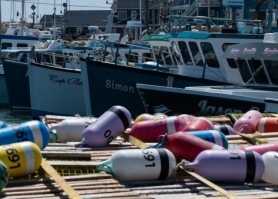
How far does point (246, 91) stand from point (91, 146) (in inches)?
313

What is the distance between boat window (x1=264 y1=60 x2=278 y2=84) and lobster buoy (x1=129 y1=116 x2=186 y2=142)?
774 centimetres

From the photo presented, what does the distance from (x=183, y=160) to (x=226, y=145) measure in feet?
2.95

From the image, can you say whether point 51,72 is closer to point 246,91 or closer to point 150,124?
point 246,91

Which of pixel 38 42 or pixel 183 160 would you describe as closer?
pixel 183 160

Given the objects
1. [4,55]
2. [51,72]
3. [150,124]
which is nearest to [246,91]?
[150,124]

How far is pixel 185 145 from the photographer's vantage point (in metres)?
6.34

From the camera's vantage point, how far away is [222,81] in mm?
16953

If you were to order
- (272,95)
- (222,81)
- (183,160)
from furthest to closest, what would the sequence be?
(222,81), (272,95), (183,160)

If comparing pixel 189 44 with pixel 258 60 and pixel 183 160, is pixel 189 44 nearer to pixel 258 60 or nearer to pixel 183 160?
pixel 258 60

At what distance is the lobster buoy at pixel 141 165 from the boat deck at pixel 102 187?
0.18 ft

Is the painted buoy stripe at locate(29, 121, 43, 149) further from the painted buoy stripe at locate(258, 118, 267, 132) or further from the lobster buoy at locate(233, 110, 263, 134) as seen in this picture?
the painted buoy stripe at locate(258, 118, 267, 132)

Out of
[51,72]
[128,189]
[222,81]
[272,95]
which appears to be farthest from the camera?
[51,72]

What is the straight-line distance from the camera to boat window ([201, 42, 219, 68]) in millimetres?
17188

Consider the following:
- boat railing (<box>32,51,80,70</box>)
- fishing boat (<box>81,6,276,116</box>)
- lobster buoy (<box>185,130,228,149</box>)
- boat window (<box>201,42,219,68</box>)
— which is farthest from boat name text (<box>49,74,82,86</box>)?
lobster buoy (<box>185,130,228,149</box>)
